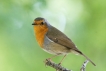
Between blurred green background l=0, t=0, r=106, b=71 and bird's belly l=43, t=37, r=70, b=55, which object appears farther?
blurred green background l=0, t=0, r=106, b=71

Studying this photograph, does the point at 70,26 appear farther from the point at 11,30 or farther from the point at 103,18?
the point at 11,30

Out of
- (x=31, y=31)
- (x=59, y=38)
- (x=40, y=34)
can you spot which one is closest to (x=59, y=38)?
(x=59, y=38)

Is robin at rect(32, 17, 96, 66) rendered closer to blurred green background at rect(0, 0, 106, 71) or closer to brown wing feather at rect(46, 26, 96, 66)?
brown wing feather at rect(46, 26, 96, 66)

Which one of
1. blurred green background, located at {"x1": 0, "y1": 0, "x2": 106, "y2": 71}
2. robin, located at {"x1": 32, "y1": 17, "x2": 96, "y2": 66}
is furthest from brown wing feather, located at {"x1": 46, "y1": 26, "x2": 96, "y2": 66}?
blurred green background, located at {"x1": 0, "y1": 0, "x2": 106, "y2": 71}

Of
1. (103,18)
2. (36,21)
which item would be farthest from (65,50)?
(103,18)

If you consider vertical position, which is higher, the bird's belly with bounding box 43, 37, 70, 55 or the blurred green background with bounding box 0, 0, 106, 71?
the blurred green background with bounding box 0, 0, 106, 71

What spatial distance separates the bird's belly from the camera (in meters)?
2.01

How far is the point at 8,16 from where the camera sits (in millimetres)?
2551

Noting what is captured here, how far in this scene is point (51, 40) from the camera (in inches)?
83.4

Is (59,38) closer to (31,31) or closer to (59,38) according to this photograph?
(59,38)

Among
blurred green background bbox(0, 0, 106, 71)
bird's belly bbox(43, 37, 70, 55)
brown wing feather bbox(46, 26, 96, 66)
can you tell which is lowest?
bird's belly bbox(43, 37, 70, 55)

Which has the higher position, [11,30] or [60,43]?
[11,30]

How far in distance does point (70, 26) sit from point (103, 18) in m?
0.30

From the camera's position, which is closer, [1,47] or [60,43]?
[60,43]
